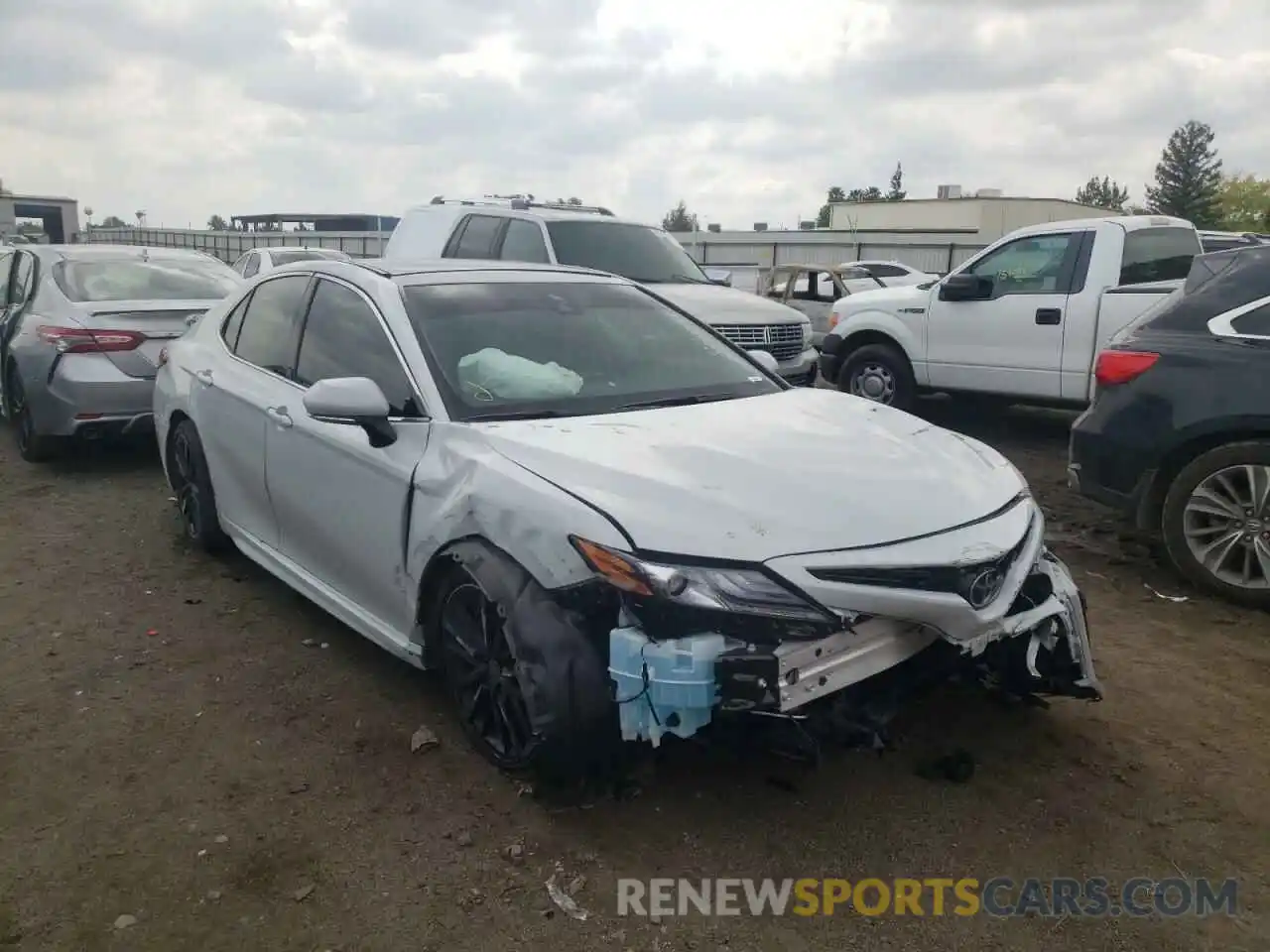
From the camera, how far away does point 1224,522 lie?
4.93 metres

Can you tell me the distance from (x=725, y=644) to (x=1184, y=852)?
58.6 inches

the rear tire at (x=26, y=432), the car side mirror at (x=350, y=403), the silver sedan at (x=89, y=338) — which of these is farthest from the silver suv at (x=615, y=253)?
the car side mirror at (x=350, y=403)

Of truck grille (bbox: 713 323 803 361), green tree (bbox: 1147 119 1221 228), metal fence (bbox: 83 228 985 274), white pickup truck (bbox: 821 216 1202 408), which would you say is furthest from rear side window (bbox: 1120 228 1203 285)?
green tree (bbox: 1147 119 1221 228)

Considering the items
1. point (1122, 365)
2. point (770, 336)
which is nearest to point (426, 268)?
point (1122, 365)

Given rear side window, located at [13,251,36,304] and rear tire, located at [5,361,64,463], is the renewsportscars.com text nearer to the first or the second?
rear tire, located at [5,361,64,463]

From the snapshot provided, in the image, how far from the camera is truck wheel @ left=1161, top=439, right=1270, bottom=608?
478 centimetres

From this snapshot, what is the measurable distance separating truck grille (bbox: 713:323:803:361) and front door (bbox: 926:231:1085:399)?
3.94ft

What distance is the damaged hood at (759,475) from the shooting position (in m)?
2.86

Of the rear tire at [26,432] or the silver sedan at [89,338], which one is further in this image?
the rear tire at [26,432]

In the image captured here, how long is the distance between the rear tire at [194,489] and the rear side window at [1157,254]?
677 cm

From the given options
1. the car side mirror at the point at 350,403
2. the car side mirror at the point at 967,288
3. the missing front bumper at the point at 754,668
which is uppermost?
the car side mirror at the point at 967,288

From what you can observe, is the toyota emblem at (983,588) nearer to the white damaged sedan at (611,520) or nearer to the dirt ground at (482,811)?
the white damaged sedan at (611,520)

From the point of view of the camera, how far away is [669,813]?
314 cm

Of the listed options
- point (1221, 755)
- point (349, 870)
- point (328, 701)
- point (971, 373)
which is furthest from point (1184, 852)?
point (971, 373)
